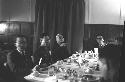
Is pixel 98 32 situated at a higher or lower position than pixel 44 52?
higher

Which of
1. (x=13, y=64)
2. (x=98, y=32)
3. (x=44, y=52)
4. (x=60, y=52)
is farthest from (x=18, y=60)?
(x=98, y=32)

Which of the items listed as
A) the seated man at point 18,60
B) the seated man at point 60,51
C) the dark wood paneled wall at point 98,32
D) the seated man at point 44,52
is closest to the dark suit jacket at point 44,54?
the seated man at point 44,52

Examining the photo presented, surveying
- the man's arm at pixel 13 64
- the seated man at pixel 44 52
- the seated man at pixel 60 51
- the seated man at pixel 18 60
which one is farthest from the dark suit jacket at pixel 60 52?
the man's arm at pixel 13 64

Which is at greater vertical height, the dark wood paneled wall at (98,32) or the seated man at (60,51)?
the dark wood paneled wall at (98,32)

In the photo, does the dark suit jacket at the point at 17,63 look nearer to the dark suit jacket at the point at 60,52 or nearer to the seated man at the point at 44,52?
Answer: the seated man at the point at 44,52

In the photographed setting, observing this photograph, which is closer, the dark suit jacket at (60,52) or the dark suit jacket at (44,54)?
the dark suit jacket at (44,54)

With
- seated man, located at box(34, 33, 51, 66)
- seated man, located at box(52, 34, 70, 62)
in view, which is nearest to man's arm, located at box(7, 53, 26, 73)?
seated man, located at box(34, 33, 51, 66)

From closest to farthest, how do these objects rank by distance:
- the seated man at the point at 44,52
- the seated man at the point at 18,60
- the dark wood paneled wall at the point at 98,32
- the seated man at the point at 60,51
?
the seated man at the point at 18,60 < the seated man at the point at 44,52 < the seated man at the point at 60,51 < the dark wood paneled wall at the point at 98,32

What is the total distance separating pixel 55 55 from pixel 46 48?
0.77 ft

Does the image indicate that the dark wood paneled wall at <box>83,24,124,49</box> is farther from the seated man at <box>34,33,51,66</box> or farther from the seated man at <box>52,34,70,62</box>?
the seated man at <box>34,33,51,66</box>

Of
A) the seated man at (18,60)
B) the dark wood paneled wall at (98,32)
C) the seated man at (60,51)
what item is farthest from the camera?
the dark wood paneled wall at (98,32)

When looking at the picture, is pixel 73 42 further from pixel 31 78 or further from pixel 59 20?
pixel 31 78

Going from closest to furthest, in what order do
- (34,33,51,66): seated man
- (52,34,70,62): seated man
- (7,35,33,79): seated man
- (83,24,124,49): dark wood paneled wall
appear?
(7,35,33,79): seated man < (34,33,51,66): seated man < (52,34,70,62): seated man < (83,24,124,49): dark wood paneled wall

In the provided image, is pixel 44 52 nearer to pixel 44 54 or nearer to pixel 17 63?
pixel 44 54
